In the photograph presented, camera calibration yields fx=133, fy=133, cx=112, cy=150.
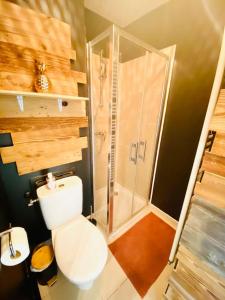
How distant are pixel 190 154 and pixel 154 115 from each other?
2.18ft

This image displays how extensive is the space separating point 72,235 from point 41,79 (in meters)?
1.32

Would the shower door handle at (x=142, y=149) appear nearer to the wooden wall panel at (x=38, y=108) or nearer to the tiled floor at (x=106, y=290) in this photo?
the wooden wall panel at (x=38, y=108)

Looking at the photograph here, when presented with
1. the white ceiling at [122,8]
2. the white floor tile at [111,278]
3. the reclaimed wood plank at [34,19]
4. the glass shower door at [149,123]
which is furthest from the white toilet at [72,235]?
the white ceiling at [122,8]

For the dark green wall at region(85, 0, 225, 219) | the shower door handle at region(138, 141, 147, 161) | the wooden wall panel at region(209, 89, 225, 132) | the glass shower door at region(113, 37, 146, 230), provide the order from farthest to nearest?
the shower door handle at region(138, 141, 147, 161) < the glass shower door at region(113, 37, 146, 230) < the dark green wall at region(85, 0, 225, 219) < the wooden wall panel at region(209, 89, 225, 132)

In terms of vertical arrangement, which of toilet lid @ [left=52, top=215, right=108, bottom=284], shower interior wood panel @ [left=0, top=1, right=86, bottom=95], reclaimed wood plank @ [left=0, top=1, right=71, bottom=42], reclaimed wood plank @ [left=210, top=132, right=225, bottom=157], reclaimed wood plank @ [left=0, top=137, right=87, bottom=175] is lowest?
toilet lid @ [left=52, top=215, right=108, bottom=284]

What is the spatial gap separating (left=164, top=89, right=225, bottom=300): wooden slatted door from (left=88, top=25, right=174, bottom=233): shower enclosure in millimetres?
740

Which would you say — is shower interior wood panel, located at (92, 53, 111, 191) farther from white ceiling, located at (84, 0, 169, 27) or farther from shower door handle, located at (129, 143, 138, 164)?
white ceiling, located at (84, 0, 169, 27)

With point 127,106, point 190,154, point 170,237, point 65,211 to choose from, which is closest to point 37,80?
point 65,211

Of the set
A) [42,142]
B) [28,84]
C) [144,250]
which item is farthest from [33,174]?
[144,250]

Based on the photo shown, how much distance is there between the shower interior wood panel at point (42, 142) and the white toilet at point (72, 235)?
0.76 ft

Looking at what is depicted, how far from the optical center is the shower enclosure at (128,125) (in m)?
1.39

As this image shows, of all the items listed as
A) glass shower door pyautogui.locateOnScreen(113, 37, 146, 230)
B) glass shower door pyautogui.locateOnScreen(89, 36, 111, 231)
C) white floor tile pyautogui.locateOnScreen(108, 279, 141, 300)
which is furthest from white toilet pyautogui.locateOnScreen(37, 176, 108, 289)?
glass shower door pyautogui.locateOnScreen(113, 37, 146, 230)

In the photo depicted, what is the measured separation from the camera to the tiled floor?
1.14m

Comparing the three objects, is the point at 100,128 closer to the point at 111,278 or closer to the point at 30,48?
the point at 30,48
